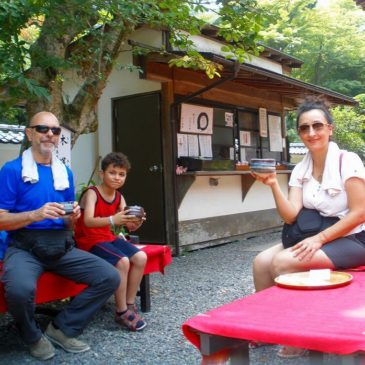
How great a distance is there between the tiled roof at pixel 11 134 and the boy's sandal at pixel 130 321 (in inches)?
216

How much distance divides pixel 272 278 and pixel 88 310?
1.22 meters

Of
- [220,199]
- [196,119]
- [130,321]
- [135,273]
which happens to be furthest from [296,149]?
[130,321]

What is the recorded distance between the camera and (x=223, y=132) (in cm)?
821

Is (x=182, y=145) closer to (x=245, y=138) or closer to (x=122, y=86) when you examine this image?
(x=122, y=86)

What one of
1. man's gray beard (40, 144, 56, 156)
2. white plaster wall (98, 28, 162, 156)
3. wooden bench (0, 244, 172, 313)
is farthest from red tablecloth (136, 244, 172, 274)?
white plaster wall (98, 28, 162, 156)

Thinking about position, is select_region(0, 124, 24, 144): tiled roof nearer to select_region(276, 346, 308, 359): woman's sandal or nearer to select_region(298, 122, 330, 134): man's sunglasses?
select_region(298, 122, 330, 134): man's sunglasses

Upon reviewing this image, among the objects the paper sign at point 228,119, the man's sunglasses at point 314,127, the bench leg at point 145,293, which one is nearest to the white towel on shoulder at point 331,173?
the man's sunglasses at point 314,127

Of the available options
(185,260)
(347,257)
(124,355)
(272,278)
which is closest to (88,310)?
(124,355)

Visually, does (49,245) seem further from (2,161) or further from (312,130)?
(2,161)

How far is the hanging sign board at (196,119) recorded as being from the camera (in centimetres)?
719

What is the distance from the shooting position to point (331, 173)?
2900 mm

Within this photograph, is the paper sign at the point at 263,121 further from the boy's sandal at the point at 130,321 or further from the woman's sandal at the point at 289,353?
the woman's sandal at the point at 289,353

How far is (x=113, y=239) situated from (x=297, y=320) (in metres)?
2.23

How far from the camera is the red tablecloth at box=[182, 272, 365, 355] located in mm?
1669
